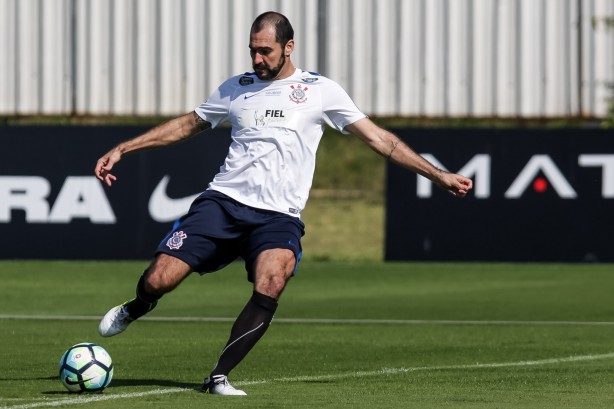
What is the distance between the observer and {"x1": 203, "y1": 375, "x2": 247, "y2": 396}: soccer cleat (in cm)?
811

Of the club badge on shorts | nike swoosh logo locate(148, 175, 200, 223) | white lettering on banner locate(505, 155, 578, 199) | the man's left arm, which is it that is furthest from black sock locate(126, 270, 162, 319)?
white lettering on banner locate(505, 155, 578, 199)

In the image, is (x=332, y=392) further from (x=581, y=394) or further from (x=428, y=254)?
(x=428, y=254)

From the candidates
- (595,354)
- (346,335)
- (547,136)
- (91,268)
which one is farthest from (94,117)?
(595,354)

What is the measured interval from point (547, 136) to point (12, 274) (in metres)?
7.19

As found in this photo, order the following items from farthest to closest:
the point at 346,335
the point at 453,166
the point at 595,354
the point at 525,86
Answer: the point at 525,86 < the point at 453,166 < the point at 346,335 < the point at 595,354

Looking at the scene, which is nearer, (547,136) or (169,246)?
(169,246)

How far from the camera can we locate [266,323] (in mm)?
8383

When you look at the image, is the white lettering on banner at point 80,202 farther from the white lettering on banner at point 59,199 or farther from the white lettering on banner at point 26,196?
the white lettering on banner at point 26,196

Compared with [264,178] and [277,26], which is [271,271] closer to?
[264,178]

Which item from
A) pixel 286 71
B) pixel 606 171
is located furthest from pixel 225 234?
pixel 606 171

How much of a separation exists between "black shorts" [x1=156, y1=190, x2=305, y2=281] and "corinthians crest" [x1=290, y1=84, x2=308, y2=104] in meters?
0.65

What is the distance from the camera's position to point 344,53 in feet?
78.9

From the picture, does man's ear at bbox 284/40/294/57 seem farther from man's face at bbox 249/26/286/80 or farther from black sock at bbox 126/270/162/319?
black sock at bbox 126/270/162/319

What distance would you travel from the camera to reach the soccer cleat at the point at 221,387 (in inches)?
319
